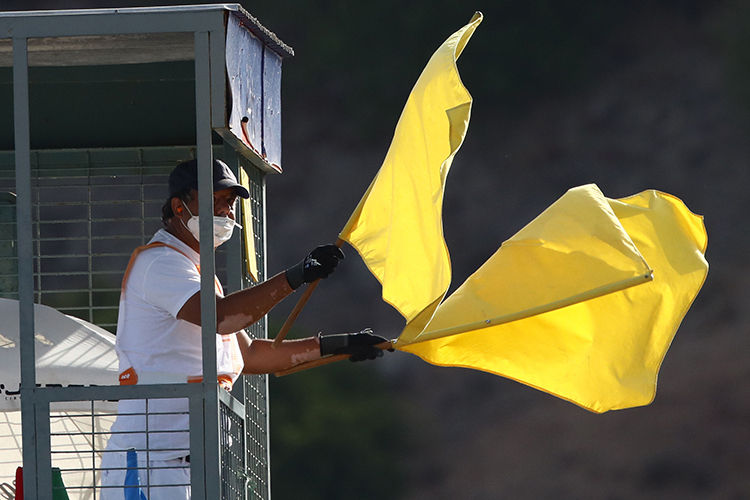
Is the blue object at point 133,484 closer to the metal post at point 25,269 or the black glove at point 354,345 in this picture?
the metal post at point 25,269

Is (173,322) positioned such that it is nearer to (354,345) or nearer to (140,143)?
(354,345)

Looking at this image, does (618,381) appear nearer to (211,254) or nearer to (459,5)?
(211,254)

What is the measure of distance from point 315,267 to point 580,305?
3.01 ft

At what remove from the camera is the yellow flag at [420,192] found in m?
3.05

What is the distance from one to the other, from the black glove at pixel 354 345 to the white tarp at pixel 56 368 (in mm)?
849

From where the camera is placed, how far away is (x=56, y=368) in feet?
13.1

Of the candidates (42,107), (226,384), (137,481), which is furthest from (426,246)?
(42,107)

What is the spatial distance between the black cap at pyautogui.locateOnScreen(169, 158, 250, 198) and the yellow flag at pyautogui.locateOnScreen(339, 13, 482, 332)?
14.6 inches

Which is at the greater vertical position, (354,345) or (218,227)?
(218,227)

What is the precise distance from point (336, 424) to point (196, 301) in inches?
364

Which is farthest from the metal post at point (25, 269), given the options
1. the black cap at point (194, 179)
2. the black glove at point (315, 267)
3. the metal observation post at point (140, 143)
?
the black glove at point (315, 267)

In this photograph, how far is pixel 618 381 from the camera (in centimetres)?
355

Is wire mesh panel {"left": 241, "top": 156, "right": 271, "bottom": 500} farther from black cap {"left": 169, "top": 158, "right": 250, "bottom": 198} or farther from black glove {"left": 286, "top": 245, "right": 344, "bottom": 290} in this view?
black glove {"left": 286, "top": 245, "right": 344, "bottom": 290}

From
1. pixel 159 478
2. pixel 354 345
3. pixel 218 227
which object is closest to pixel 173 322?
A: pixel 218 227
